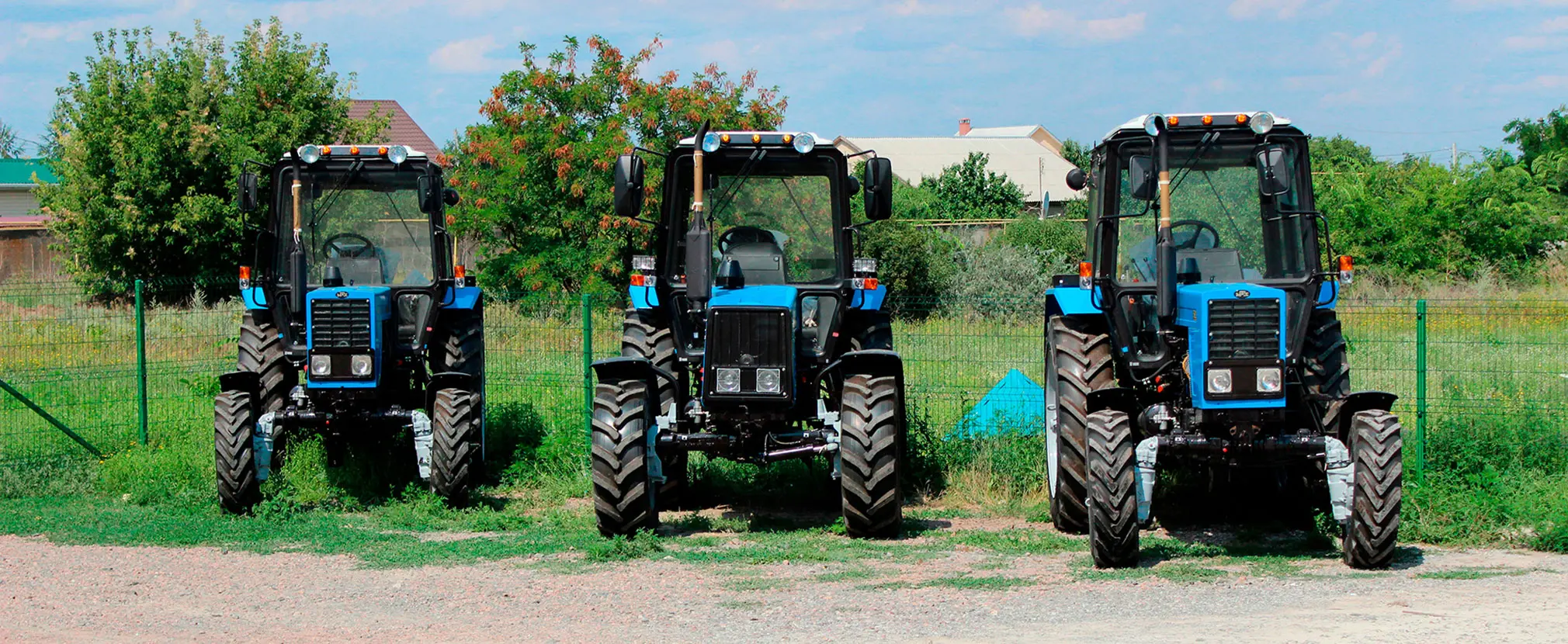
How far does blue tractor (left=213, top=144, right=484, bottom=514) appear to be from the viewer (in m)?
9.66

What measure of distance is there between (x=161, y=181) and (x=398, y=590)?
1756 centimetres

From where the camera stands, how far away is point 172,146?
73.5ft

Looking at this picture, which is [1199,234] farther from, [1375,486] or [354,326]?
[354,326]

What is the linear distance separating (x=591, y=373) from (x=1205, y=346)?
5.54 meters

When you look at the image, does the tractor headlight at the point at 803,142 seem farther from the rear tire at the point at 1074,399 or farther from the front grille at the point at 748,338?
the rear tire at the point at 1074,399

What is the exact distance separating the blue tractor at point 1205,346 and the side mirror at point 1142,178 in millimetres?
11

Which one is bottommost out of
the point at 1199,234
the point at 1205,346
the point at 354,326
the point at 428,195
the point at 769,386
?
the point at 769,386

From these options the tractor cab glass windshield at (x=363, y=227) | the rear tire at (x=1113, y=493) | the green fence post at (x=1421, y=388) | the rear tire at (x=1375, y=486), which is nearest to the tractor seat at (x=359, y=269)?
the tractor cab glass windshield at (x=363, y=227)

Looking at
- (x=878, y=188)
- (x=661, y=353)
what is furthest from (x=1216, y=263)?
(x=661, y=353)

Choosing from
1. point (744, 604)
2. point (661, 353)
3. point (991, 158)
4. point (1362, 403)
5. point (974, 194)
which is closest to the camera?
point (744, 604)

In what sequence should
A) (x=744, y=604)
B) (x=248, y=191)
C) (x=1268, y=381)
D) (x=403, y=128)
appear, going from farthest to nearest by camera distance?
(x=403, y=128)
(x=248, y=191)
(x=1268, y=381)
(x=744, y=604)

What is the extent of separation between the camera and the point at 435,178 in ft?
34.5

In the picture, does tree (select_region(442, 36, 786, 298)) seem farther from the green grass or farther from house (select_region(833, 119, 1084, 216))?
house (select_region(833, 119, 1084, 216))

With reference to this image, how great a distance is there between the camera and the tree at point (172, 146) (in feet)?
73.8
